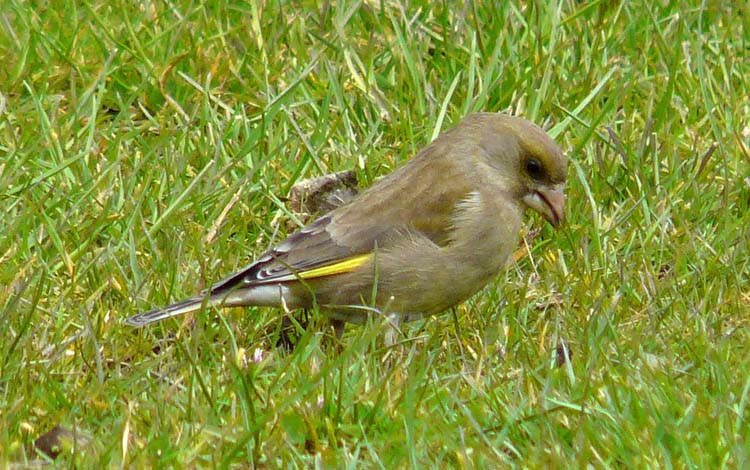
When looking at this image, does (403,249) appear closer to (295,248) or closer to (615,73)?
(295,248)

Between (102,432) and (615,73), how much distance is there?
3.76 meters

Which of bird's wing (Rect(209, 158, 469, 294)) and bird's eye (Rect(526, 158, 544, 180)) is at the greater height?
bird's eye (Rect(526, 158, 544, 180))

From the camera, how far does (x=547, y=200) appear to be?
6.06 metres

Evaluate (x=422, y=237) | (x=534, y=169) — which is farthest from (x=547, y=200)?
(x=422, y=237)

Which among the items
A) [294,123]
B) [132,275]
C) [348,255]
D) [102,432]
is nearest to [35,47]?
[294,123]

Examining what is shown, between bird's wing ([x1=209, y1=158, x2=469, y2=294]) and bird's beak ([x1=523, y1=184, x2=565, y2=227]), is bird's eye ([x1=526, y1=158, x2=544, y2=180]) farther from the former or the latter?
bird's wing ([x1=209, y1=158, x2=469, y2=294])

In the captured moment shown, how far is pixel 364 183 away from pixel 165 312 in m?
1.66

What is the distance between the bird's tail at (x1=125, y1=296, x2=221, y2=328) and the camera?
5406 mm

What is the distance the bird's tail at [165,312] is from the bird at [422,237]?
0.14 meters

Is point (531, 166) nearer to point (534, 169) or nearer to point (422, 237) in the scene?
point (534, 169)

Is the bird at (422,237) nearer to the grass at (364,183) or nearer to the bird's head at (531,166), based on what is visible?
the bird's head at (531,166)

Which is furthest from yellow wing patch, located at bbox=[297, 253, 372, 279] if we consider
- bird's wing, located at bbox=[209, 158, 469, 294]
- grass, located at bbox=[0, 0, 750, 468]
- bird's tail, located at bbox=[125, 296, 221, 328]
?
bird's tail, located at bbox=[125, 296, 221, 328]

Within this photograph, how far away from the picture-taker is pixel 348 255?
230 inches

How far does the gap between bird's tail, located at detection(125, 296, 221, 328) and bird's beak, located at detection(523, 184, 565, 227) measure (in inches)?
53.3
